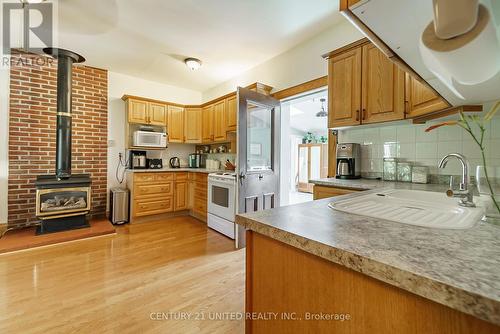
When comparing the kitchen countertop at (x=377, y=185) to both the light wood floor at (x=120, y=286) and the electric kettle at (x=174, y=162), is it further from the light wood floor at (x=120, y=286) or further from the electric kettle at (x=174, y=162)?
the electric kettle at (x=174, y=162)

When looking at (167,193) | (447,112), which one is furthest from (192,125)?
(447,112)

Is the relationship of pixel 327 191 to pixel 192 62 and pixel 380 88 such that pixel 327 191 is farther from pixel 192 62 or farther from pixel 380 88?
pixel 192 62

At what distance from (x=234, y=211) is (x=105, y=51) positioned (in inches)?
114

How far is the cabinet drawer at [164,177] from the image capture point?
378 cm

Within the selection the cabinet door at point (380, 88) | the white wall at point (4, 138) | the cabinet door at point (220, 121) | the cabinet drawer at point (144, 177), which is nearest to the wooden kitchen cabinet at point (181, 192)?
the cabinet drawer at point (144, 177)

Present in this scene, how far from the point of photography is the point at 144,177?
11.9ft

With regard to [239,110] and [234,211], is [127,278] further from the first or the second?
[239,110]

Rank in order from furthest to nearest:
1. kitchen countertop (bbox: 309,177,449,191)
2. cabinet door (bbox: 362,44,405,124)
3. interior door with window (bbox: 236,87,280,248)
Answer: interior door with window (bbox: 236,87,280,248)
cabinet door (bbox: 362,44,405,124)
kitchen countertop (bbox: 309,177,449,191)

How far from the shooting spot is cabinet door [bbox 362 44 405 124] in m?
1.80

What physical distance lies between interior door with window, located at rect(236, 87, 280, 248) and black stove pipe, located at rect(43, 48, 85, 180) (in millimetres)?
2463

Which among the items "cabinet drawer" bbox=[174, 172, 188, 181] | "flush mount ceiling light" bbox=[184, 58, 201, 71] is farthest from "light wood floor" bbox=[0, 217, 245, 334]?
"flush mount ceiling light" bbox=[184, 58, 201, 71]

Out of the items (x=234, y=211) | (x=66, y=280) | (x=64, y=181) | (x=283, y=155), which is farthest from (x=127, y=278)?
(x=283, y=155)

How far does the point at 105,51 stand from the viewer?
3.12 metres

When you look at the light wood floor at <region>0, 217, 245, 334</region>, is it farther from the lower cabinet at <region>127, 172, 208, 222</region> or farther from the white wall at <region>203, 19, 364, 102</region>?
the white wall at <region>203, 19, 364, 102</region>
